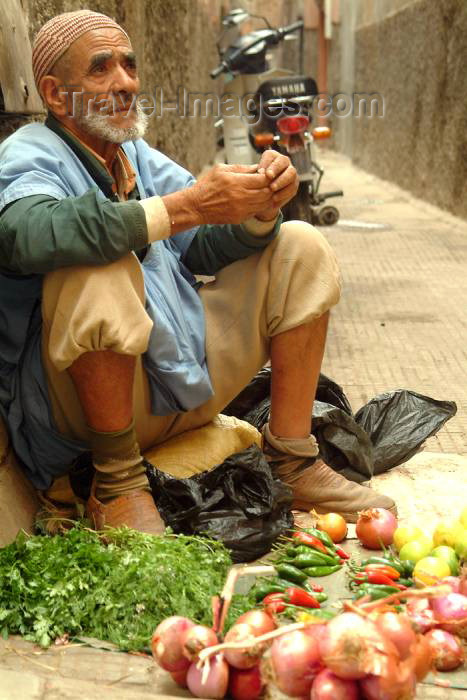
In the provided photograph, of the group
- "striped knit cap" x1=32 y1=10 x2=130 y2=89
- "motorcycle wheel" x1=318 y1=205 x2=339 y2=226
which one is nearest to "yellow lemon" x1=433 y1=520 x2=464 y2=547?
"striped knit cap" x1=32 y1=10 x2=130 y2=89

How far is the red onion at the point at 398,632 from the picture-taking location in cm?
181

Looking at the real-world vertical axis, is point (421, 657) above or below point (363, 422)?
above

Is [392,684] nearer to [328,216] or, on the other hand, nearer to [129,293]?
[129,293]

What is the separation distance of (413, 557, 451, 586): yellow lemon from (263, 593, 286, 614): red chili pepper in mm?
333

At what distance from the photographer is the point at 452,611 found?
214 centimetres

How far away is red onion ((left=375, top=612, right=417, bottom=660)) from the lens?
1.81 m

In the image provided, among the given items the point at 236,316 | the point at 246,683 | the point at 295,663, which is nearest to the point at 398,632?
the point at 295,663

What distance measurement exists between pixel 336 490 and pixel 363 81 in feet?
49.4

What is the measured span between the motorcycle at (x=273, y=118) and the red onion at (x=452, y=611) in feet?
20.0

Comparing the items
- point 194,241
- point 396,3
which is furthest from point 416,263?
point 396,3

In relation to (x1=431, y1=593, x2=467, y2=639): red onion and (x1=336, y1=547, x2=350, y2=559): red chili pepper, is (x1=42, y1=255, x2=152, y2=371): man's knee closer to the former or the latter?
(x1=336, y1=547, x2=350, y2=559): red chili pepper

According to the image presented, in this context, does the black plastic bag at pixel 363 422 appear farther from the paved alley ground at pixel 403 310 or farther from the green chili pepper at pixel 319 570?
the green chili pepper at pixel 319 570

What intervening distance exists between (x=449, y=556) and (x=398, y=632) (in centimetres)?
75
